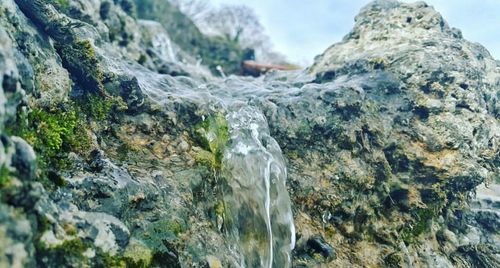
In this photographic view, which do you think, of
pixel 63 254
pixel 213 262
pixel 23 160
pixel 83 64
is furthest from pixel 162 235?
pixel 83 64

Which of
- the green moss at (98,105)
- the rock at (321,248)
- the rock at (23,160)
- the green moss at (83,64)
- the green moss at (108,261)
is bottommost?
the green moss at (108,261)

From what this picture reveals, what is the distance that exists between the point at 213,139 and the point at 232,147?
0.95ft

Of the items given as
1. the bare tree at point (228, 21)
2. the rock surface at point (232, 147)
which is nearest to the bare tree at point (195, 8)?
the bare tree at point (228, 21)

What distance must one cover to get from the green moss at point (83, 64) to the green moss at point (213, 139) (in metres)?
1.38

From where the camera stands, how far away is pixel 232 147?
202 inches

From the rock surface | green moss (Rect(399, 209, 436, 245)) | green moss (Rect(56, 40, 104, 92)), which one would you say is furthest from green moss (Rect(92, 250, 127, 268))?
green moss (Rect(399, 209, 436, 245))

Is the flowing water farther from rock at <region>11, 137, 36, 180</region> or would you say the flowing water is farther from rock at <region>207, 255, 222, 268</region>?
rock at <region>11, 137, 36, 180</region>

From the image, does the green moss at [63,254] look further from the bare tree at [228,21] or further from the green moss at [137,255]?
the bare tree at [228,21]

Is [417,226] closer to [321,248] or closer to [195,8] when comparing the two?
[321,248]

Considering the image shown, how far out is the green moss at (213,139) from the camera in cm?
494

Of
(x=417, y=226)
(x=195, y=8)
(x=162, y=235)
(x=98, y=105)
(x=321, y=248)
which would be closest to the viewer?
(x=162, y=235)

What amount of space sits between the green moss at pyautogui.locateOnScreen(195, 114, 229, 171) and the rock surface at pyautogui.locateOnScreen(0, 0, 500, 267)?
0.9 inches

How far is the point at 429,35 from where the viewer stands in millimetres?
8016

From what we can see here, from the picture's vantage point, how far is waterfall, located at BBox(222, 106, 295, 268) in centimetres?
445
